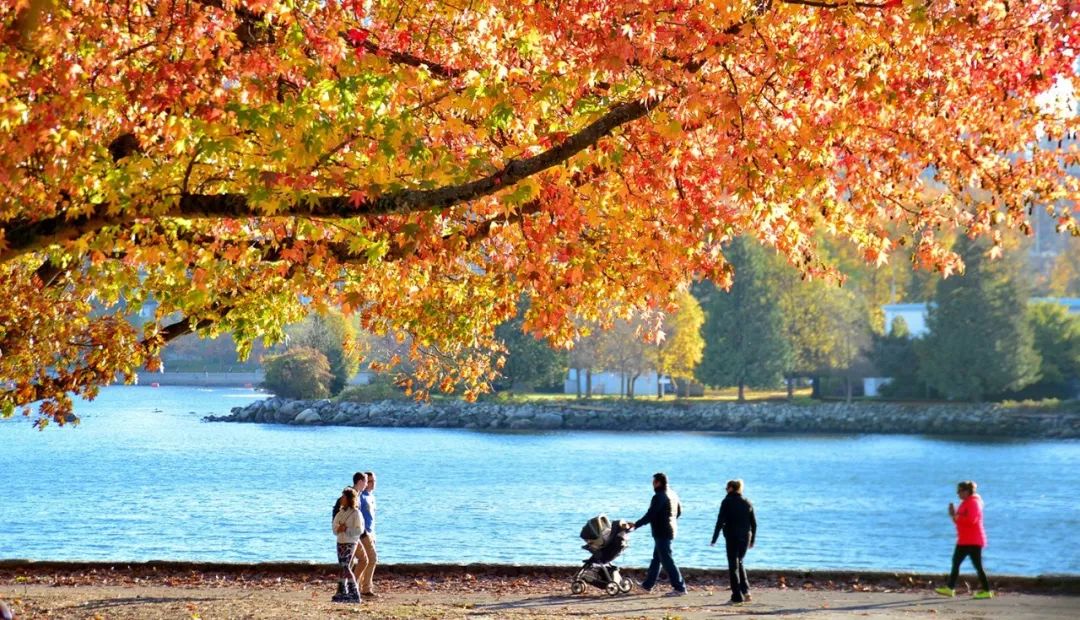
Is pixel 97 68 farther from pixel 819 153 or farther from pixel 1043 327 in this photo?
pixel 1043 327

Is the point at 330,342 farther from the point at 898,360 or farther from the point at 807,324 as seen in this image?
the point at 898,360

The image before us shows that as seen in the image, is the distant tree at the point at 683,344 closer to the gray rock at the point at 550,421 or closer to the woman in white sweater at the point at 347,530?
the gray rock at the point at 550,421

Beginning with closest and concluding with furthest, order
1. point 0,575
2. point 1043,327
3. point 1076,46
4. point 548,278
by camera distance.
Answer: point 1076,46 → point 548,278 → point 0,575 → point 1043,327

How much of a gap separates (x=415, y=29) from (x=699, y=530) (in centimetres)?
3709

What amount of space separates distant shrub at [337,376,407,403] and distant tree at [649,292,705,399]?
78.9ft

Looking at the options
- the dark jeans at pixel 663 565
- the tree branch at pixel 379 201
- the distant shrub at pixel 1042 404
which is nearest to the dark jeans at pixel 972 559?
the dark jeans at pixel 663 565

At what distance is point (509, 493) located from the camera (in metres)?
63.6

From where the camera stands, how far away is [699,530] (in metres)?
48.9

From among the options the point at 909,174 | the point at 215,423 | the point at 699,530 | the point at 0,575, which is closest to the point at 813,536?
the point at 699,530

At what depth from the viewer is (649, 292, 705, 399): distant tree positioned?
100256 mm

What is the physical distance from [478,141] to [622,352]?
95100 mm

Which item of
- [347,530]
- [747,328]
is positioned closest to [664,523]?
[347,530]

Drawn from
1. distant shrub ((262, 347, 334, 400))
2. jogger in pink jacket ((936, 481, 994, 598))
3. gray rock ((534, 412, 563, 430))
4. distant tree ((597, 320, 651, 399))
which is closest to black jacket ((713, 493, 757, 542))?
jogger in pink jacket ((936, 481, 994, 598))

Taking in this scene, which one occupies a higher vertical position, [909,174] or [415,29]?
[415,29]
